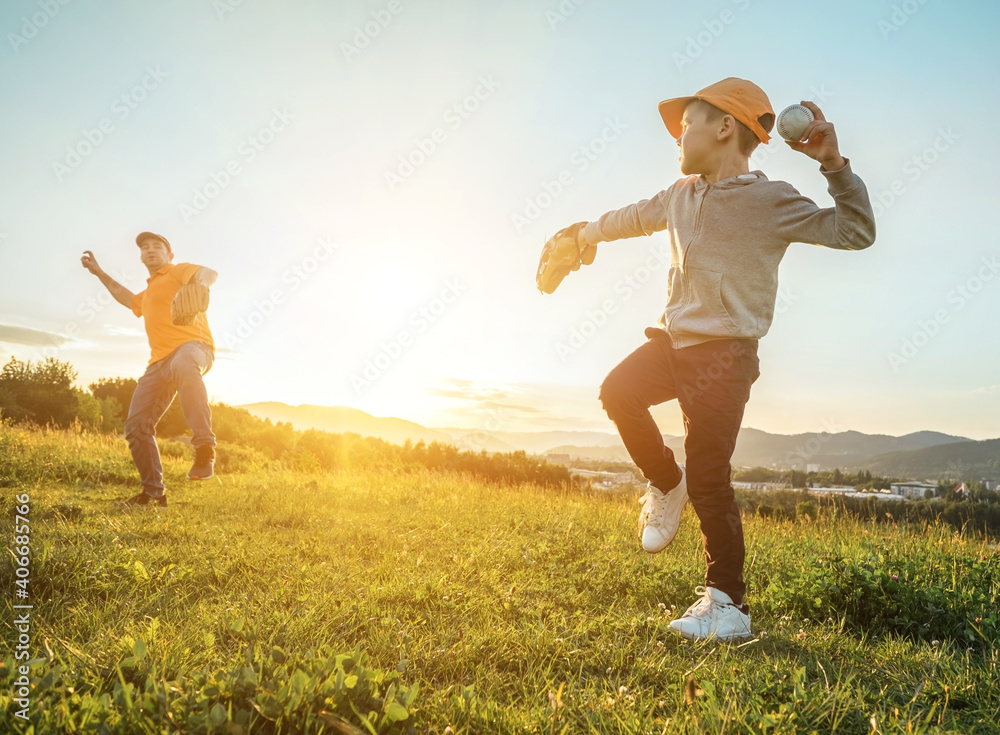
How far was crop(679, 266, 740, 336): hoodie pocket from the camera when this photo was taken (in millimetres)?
2998

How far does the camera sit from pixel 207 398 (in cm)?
596

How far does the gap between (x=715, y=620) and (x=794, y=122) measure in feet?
7.52

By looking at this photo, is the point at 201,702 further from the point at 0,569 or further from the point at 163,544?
the point at 163,544

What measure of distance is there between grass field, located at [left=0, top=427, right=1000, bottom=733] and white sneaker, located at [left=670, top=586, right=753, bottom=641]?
85 millimetres

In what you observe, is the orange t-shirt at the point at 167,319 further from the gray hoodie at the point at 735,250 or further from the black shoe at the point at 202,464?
the gray hoodie at the point at 735,250

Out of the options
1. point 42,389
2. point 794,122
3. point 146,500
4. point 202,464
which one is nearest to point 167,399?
point 202,464

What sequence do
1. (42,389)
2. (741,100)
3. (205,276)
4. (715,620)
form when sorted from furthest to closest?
(42,389), (205,276), (741,100), (715,620)

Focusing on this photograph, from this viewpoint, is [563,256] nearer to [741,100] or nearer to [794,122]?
[741,100]

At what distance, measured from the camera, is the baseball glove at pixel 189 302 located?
18.0ft

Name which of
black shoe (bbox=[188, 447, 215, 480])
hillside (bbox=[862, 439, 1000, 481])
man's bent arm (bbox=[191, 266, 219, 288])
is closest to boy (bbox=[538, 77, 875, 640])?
man's bent arm (bbox=[191, 266, 219, 288])

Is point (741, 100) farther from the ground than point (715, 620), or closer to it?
farther from the ground

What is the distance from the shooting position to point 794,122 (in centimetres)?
259

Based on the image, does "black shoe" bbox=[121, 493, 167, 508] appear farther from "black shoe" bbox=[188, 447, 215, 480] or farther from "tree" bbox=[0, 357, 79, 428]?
"tree" bbox=[0, 357, 79, 428]

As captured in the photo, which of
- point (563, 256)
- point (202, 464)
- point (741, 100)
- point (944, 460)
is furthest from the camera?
point (944, 460)
